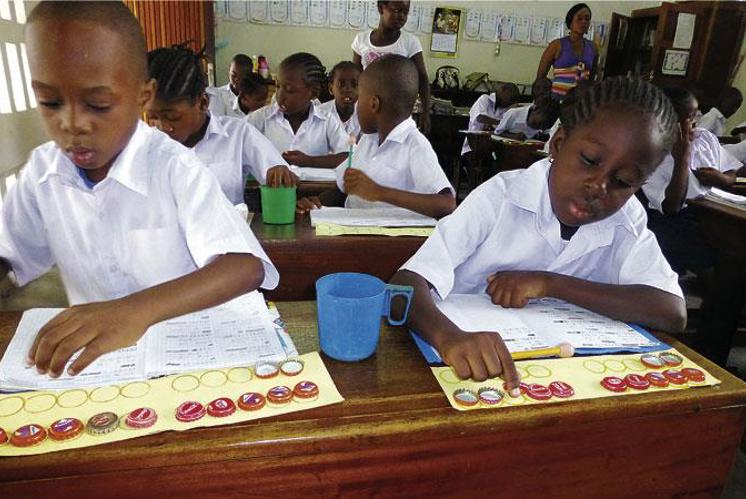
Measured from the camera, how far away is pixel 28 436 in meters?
0.52

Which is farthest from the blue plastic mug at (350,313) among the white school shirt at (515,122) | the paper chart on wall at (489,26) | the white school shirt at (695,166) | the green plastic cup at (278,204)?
the paper chart on wall at (489,26)

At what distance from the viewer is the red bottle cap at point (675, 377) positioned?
720 mm

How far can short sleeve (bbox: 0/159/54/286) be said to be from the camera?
0.98m

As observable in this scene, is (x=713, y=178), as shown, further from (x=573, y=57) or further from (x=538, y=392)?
(x=573, y=57)

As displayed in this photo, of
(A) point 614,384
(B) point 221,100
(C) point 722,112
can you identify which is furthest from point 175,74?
(C) point 722,112

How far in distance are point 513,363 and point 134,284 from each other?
75 cm

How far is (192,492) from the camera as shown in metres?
0.56

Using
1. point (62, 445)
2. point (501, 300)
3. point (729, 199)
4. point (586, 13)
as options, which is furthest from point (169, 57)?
point (586, 13)

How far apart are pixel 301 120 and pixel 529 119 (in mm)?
3225

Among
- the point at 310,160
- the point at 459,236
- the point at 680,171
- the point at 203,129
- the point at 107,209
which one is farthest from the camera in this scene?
the point at 310,160

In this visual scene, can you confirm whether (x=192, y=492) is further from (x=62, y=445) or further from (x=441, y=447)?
(x=441, y=447)

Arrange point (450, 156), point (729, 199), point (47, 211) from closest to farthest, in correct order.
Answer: point (47, 211) → point (729, 199) → point (450, 156)

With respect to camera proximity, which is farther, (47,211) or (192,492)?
(47,211)

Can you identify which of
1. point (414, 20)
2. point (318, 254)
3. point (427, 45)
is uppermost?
point (414, 20)
